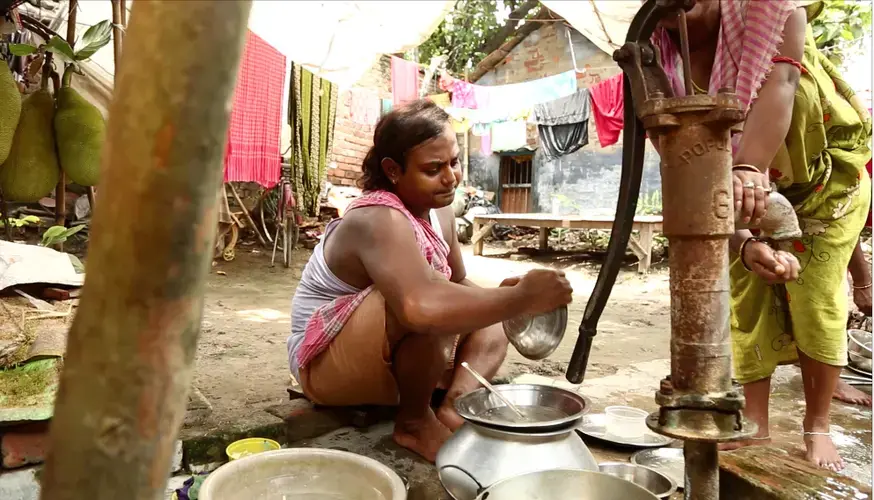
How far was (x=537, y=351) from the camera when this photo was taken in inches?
56.9

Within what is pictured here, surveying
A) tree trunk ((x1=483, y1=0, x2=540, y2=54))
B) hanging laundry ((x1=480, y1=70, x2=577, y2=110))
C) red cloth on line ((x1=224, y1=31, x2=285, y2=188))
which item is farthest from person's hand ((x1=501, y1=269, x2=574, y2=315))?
tree trunk ((x1=483, y1=0, x2=540, y2=54))

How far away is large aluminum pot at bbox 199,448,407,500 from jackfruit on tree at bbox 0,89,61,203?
46.2 inches

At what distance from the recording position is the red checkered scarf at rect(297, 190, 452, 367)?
1839mm

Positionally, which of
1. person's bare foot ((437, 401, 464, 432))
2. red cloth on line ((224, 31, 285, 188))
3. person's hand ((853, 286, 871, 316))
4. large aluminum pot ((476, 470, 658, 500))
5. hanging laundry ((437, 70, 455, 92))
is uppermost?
hanging laundry ((437, 70, 455, 92))

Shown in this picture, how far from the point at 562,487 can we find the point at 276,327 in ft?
11.0

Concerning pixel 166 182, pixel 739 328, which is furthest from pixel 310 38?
pixel 166 182

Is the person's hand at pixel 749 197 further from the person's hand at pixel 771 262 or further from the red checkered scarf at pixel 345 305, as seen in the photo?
the red checkered scarf at pixel 345 305

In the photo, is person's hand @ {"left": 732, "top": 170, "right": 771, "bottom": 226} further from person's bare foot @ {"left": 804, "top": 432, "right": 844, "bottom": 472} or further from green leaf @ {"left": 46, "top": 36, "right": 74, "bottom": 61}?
green leaf @ {"left": 46, "top": 36, "right": 74, "bottom": 61}

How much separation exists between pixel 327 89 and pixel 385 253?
5398 millimetres

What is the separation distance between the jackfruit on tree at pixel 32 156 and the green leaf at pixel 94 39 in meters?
0.32

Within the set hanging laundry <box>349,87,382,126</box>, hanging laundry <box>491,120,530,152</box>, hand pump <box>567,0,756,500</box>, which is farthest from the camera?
hanging laundry <box>491,120,530,152</box>

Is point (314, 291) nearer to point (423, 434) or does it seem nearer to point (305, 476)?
point (423, 434)

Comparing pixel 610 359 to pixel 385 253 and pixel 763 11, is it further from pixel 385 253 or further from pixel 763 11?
pixel 763 11

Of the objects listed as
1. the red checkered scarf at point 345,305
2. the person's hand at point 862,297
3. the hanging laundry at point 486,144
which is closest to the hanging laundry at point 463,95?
the hanging laundry at point 486,144
